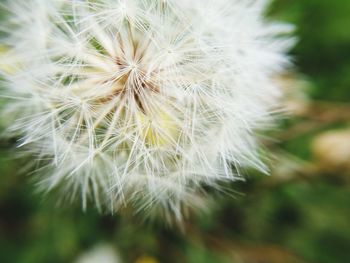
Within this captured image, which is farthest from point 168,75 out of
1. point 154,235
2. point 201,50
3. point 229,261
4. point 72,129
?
point 229,261

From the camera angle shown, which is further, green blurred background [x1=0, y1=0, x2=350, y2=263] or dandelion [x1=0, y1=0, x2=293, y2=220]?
green blurred background [x1=0, y1=0, x2=350, y2=263]

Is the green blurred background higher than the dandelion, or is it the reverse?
the dandelion

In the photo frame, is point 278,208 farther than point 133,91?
Yes

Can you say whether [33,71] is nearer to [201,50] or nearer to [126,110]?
[126,110]

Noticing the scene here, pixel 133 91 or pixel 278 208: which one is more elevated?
pixel 133 91
